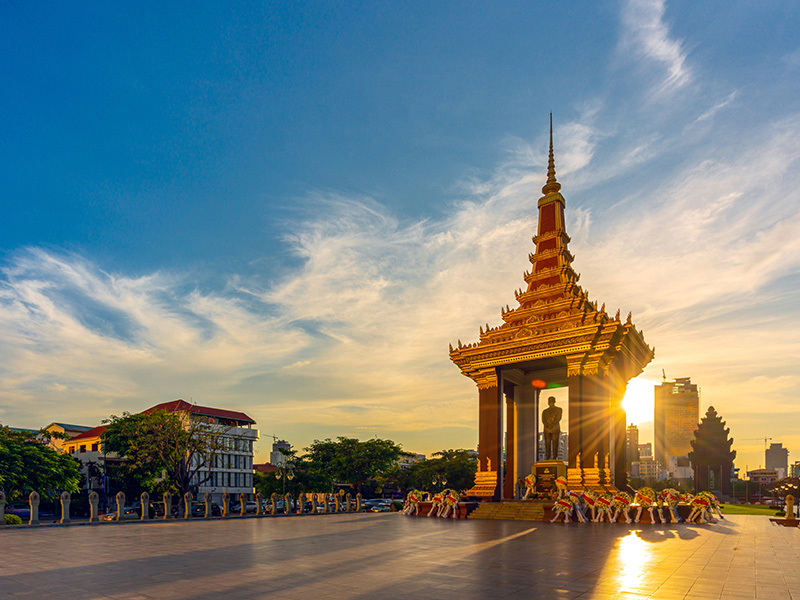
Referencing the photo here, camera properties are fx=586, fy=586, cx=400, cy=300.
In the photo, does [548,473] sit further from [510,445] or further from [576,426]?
[510,445]

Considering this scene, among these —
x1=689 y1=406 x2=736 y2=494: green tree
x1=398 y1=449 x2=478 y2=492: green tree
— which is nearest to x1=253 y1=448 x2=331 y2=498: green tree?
x1=398 y1=449 x2=478 y2=492: green tree

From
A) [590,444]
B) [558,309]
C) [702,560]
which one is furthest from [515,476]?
[702,560]

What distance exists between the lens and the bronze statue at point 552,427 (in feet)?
116

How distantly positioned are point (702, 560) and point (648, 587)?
4470 mm

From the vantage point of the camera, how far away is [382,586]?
34.7ft

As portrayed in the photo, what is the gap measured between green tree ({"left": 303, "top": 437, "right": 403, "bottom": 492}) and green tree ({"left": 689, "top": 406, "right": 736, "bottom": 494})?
41209mm

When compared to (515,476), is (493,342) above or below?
above

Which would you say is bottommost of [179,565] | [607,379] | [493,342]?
[179,565]

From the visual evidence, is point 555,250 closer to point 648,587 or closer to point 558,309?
point 558,309

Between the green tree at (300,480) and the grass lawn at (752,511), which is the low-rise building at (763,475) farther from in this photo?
the green tree at (300,480)

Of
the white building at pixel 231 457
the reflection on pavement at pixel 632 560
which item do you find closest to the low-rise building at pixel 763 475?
the white building at pixel 231 457

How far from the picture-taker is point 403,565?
13141 millimetres

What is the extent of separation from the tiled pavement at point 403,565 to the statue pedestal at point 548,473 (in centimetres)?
1073

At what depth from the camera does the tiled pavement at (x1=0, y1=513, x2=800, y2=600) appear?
398 inches
